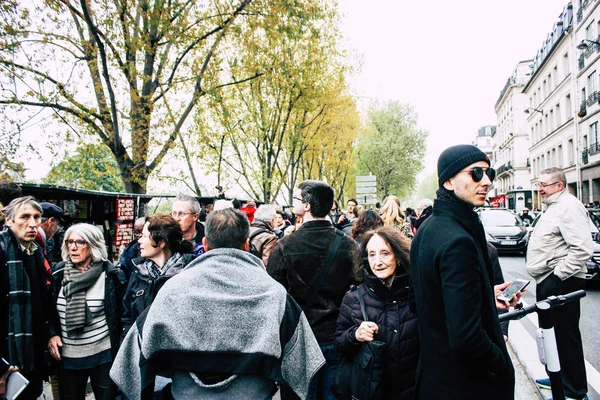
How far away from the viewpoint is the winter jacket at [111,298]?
3443 mm

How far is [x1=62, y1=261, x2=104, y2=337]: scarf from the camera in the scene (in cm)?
334

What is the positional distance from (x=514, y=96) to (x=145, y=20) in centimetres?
6069

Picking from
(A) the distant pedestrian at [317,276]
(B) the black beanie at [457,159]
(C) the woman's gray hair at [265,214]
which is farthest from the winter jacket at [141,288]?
(B) the black beanie at [457,159]

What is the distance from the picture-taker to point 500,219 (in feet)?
55.9

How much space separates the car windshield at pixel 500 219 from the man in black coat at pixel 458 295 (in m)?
15.8

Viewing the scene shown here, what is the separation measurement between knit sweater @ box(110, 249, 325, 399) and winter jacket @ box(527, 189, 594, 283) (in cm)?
293

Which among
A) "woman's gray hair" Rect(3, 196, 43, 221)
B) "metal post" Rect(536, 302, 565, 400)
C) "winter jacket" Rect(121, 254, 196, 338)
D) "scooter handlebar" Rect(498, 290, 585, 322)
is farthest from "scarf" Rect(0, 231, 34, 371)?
"metal post" Rect(536, 302, 565, 400)

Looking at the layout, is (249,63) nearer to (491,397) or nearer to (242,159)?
(242,159)

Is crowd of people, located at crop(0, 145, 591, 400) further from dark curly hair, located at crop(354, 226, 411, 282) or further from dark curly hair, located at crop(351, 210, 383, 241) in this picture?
dark curly hair, located at crop(351, 210, 383, 241)

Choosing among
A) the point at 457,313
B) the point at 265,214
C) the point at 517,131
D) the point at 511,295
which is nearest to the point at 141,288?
the point at 265,214

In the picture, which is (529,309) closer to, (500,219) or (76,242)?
(76,242)

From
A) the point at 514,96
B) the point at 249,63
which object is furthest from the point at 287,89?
the point at 514,96

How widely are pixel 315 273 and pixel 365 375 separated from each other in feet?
2.65

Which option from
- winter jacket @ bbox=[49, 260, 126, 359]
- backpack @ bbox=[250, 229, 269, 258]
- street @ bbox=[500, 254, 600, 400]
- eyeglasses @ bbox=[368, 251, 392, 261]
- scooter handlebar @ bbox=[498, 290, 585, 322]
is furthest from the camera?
backpack @ bbox=[250, 229, 269, 258]
